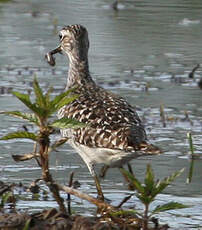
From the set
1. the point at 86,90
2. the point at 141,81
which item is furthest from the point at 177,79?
the point at 86,90

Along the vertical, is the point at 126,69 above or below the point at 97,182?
above

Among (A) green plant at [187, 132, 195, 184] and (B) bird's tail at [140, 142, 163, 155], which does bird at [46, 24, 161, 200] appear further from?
(A) green plant at [187, 132, 195, 184]

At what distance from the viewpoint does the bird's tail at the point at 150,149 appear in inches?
242

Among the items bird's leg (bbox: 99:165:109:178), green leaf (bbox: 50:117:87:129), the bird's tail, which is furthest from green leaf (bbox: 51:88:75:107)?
bird's leg (bbox: 99:165:109:178)

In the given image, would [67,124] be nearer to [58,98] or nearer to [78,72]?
[58,98]

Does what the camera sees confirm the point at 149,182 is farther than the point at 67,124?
No

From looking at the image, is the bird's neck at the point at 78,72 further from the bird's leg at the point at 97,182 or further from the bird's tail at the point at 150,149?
the bird's tail at the point at 150,149

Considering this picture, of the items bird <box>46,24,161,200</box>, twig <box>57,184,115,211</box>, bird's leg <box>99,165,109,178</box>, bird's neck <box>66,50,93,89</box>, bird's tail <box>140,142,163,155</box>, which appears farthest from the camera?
bird's neck <box>66,50,93,89</box>

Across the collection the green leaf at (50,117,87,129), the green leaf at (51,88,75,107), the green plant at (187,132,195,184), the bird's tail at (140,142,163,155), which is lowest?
the green plant at (187,132,195,184)

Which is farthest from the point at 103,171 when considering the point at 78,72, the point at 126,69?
the point at 126,69

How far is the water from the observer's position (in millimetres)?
7262

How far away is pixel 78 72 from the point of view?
8039 millimetres

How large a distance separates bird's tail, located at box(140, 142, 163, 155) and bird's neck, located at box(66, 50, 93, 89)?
1718 millimetres

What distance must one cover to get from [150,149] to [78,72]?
2.01 m
